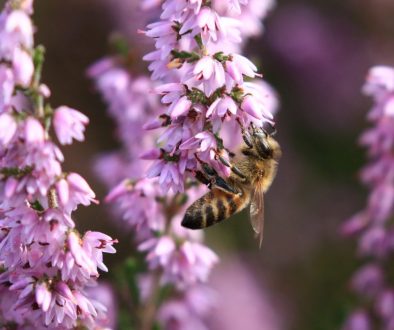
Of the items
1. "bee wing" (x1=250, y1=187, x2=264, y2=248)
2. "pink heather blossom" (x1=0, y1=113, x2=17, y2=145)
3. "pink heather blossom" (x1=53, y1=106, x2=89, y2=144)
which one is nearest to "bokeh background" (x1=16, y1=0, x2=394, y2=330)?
"bee wing" (x1=250, y1=187, x2=264, y2=248)

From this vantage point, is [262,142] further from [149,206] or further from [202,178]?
[149,206]

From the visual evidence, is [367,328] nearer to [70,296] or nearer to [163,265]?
[163,265]

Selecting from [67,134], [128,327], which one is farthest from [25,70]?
[128,327]

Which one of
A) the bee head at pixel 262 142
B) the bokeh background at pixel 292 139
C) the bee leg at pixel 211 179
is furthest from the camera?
the bokeh background at pixel 292 139

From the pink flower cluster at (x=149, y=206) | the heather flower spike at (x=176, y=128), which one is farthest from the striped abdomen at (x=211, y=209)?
the pink flower cluster at (x=149, y=206)

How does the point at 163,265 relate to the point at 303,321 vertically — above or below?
above

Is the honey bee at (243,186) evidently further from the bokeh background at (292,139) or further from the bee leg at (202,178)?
the bokeh background at (292,139)

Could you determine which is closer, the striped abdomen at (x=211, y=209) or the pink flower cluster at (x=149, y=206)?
the striped abdomen at (x=211, y=209)
